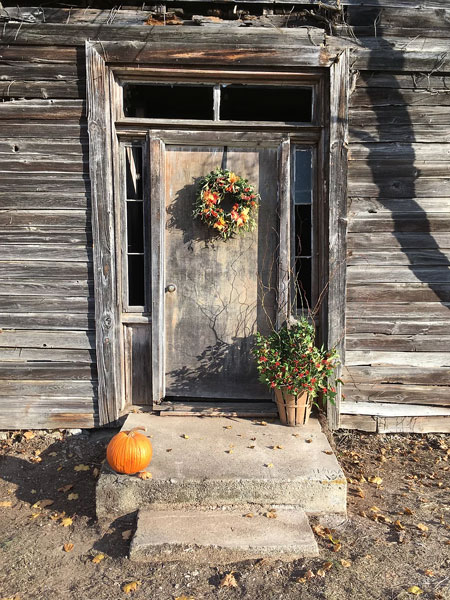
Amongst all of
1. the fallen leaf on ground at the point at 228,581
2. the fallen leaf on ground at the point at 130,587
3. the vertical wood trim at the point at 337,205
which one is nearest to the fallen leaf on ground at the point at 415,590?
the fallen leaf on ground at the point at 228,581

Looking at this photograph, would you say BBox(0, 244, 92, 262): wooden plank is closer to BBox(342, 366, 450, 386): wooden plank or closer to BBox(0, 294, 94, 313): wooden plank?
BBox(0, 294, 94, 313): wooden plank

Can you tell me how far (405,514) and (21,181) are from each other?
405cm

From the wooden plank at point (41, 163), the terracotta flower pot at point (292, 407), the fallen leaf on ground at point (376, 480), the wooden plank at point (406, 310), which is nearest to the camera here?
the fallen leaf on ground at point (376, 480)

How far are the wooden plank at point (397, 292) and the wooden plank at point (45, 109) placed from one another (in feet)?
9.25

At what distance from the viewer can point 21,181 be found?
4305 mm

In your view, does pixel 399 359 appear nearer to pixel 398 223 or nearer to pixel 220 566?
pixel 398 223

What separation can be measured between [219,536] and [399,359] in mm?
2384

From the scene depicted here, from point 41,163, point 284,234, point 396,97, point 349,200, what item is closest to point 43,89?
point 41,163

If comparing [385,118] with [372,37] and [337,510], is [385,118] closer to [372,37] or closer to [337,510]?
[372,37]

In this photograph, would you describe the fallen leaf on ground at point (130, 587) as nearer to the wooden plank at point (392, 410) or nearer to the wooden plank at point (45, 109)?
the wooden plank at point (392, 410)

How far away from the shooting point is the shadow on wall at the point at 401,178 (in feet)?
14.1

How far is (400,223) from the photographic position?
4406 mm

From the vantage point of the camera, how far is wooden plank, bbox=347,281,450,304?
14.6 ft

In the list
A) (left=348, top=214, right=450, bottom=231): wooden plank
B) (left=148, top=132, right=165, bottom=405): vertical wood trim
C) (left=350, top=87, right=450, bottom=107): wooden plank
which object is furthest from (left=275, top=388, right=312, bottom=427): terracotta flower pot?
(left=350, top=87, right=450, bottom=107): wooden plank
